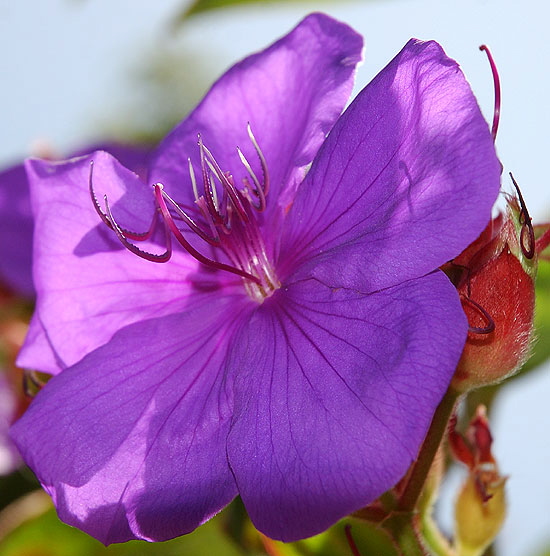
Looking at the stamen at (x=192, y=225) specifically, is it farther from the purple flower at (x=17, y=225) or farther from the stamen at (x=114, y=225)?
the purple flower at (x=17, y=225)

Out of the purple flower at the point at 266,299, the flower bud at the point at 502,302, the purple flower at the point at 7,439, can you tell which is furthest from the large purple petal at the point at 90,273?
the purple flower at the point at 7,439

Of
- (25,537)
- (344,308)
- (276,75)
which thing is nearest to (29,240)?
(25,537)

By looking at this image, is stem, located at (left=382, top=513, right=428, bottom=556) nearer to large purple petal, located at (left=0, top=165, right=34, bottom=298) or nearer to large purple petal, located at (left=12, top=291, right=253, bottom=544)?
large purple petal, located at (left=12, top=291, right=253, bottom=544)

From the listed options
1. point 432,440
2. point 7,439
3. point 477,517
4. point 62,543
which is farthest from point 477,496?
point 7,439

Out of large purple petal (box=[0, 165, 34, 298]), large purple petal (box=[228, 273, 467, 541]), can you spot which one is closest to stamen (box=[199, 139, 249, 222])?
large purple petal (box=[228, 273, 467, 541])

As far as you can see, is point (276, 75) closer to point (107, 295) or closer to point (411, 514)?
point (107, 295)

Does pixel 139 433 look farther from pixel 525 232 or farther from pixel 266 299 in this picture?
pixel 525 232
